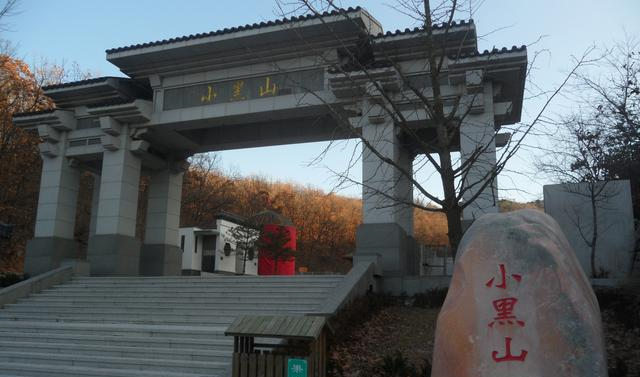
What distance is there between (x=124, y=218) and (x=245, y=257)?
40.7ft

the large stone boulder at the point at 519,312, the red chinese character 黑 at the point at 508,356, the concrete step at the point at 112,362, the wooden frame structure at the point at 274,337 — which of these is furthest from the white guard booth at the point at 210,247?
the red chinese character 黑 at the point at 508,356

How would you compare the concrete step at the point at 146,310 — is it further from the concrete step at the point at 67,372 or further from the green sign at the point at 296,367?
the green sign at the point at 296,367

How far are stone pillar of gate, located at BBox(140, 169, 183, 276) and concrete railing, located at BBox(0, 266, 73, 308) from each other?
9.61ft

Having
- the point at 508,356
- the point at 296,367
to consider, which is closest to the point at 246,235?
the point at 296,367

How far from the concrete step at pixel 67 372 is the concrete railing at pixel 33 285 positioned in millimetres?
4218

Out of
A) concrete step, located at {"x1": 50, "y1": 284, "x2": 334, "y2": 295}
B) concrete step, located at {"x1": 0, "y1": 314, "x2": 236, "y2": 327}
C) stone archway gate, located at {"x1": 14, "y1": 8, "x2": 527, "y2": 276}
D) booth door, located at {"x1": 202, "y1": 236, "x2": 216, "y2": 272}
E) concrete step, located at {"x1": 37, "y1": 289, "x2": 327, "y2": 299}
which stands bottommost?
concrete step, located at {"x1": 0, "y1": 314, "x2": 236, "y2": 327}

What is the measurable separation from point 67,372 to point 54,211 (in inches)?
355

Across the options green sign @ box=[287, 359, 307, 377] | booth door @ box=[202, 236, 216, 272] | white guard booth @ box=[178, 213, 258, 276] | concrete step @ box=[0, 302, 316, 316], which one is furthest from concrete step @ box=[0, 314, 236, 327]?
booth door @ box=[202, 236, 216, 272]

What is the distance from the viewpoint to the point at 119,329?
9734 millimetres

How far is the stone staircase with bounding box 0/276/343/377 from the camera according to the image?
329 inches

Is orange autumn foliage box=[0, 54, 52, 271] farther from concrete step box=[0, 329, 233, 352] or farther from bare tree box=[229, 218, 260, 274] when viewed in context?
concrete step box=[0, 329, 233, 352]

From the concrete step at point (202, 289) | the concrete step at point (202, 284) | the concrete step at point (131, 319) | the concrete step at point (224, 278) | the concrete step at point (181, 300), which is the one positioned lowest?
the concrete step at point (131, 319)

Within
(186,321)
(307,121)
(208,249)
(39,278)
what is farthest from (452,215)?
(208,249)

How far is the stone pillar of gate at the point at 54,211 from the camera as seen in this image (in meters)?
15.8
